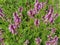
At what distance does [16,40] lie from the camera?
243 centimetres

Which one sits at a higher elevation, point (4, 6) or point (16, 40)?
point (4, 6)

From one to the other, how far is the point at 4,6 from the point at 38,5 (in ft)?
2.96

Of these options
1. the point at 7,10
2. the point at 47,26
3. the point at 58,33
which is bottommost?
A: the point at 58,33

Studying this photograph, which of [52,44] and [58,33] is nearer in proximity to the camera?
[52,44]

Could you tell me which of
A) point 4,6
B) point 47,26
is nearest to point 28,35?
point 47,26

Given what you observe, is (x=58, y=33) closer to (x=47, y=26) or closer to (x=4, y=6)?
(x=47, y=26)

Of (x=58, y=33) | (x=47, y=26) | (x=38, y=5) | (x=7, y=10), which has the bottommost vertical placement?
(x=58, y=33)

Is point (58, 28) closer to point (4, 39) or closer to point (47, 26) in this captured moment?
point (47, 26)

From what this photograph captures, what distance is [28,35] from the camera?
252 cm

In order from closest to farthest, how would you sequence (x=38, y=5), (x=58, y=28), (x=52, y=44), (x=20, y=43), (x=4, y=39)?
(x=52, y=44) → (x=38, y=5) → (x=20, y=43) → (x=4, y=39) → (x=58, y=28)

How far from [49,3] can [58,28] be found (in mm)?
470

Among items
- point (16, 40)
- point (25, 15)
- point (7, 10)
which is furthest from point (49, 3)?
point (16, 40)

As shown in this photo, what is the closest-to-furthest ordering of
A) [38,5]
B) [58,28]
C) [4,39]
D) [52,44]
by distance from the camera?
[52,44] → [38,5] → [4,39] → [58,28]

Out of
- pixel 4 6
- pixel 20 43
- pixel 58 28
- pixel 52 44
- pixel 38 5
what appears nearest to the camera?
pixel 52 44
